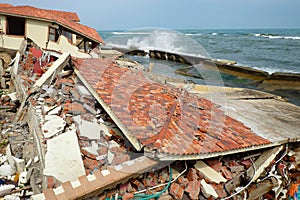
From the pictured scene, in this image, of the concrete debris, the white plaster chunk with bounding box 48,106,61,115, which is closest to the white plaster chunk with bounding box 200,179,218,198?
the concrete debris

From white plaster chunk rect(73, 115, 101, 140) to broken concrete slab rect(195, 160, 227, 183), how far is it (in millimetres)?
1742

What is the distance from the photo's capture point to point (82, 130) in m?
4.05

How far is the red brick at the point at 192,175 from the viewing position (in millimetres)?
3307

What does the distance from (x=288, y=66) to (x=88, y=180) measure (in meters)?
24.1

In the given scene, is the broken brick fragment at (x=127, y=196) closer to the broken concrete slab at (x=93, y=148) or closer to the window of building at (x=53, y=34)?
the broken concrete slab at (x=93, y=148)

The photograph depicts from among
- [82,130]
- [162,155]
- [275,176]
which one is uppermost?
[162,155]

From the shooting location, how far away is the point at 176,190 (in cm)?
313

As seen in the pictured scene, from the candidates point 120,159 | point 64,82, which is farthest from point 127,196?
point 64,82

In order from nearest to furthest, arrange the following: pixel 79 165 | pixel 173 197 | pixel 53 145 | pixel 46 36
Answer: pixel 173 197 → pixel 79 165 → pixel 53 145 → pixel 46 36

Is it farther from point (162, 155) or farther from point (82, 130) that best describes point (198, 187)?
point (82, 130)

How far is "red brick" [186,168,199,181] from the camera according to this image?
331cm

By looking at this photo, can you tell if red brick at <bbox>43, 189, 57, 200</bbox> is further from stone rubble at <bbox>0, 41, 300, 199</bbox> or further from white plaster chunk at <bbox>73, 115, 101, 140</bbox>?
white plaster chunk at <bbox>73, 115, 101, 140</bbox>

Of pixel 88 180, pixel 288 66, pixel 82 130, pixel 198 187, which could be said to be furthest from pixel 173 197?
pixel 288 66

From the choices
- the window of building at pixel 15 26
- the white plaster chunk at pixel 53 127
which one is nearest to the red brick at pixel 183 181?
the white plaster chunk at pixel 53 127
